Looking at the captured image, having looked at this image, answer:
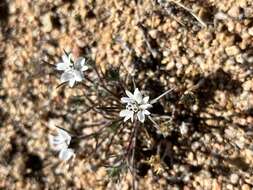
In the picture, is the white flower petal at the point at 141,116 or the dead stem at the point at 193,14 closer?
the white flower petal at the point at 141,116

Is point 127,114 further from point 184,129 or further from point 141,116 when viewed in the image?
point 184,129

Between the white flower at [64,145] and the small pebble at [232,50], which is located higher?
the small pebble at [232,50]

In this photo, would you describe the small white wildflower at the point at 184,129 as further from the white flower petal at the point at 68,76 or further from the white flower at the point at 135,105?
the white flower petal at the point at 68,76

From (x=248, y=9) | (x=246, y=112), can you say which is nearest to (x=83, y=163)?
(x=246, y=112)

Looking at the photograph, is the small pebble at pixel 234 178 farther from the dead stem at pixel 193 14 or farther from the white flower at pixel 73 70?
the white flower at pixel 73 70

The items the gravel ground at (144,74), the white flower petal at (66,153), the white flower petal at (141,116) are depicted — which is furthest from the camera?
the gravel ground at (144,74)

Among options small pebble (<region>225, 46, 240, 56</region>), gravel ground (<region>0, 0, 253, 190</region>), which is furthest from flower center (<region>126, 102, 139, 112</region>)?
small pebble (<region>225, 46, 240, 56</region>)

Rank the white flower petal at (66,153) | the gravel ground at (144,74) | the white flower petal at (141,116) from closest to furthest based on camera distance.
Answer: the white flower petal at (141,116) → the white flower petal at (66,153) → the gravel ground at (144,74)

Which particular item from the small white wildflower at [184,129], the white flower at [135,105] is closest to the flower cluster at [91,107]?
the white flower at [135,105]

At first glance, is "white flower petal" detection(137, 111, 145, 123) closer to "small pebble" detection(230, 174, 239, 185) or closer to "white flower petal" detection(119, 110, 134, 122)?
"white flower petal" detection(119, 110, 134, 122)

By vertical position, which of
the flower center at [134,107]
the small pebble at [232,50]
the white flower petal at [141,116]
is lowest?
the white flower petal at [141,116]
